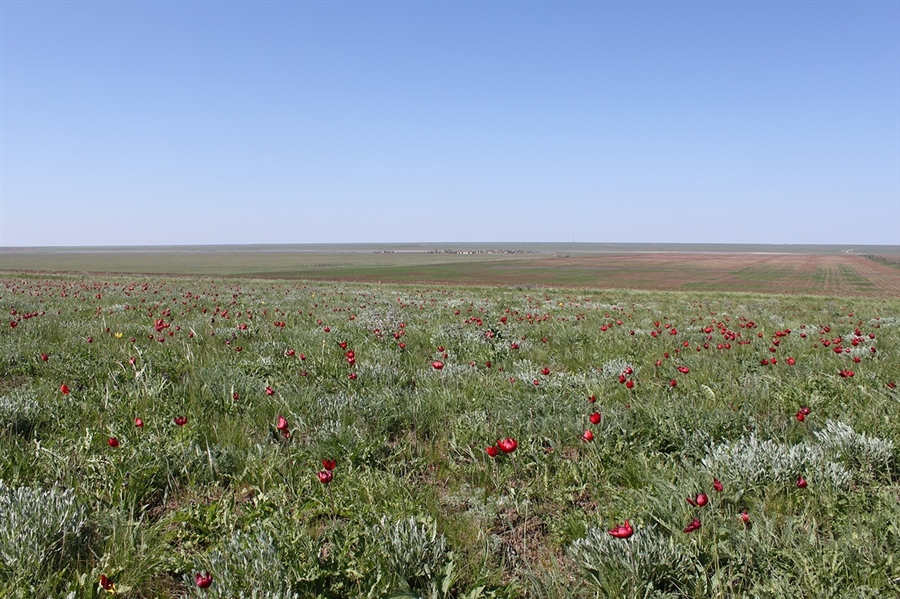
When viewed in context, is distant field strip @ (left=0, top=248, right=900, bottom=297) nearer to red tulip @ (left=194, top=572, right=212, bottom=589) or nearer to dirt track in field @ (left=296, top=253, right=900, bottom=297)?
dirt track in field @ (left=296, top=253, right=900, bottom=297)

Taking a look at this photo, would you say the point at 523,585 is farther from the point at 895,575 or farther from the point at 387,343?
the point at 387,343

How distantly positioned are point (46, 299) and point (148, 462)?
14.2 metres

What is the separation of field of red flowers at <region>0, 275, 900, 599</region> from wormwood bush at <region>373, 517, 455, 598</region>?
0.01m

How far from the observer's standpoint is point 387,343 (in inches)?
296

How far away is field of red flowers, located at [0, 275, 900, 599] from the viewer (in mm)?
2270

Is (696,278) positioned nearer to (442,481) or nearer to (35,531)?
(442,481)

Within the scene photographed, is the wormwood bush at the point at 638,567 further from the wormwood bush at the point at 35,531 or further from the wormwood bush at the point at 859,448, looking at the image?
the wormwood bush at the point at 35,531

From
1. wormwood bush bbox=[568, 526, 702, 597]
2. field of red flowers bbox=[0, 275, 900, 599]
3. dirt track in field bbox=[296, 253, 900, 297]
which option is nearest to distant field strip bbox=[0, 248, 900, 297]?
dirt track in field bbox=[296, 253, 900, 297]

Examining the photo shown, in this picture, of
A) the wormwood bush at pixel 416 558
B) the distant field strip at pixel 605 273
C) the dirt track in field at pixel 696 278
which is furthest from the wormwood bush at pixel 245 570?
the dirt track in field at pixel 696 278

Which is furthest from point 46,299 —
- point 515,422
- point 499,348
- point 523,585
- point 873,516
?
point 873,516

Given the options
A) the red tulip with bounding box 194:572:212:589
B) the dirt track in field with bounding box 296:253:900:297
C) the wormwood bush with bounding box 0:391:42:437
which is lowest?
the dirt track in field with bounding box 296:253:900:297

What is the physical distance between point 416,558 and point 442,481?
1008 millimetres

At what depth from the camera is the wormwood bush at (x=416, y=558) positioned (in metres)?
2.28

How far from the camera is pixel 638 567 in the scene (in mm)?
2238
